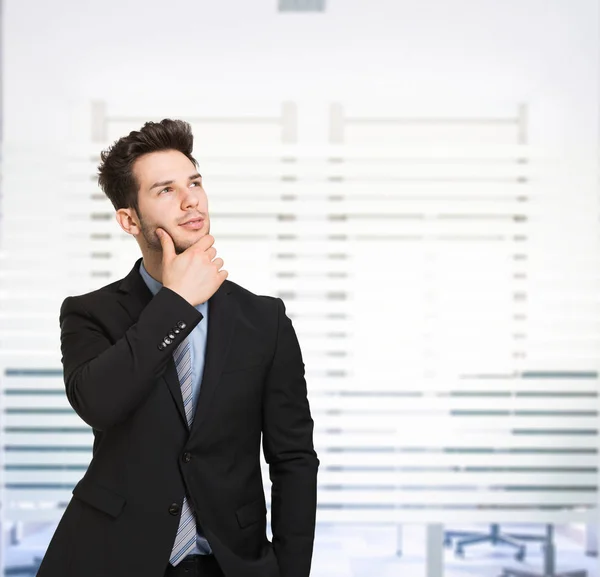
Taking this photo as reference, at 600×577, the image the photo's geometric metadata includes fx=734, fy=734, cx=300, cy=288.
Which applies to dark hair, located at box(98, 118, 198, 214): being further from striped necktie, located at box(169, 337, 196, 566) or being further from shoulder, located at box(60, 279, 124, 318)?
striped necktie, located at box(169, 337, 196, 566)

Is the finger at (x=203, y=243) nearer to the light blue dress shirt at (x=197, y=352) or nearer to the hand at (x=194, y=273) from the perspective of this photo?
the hand at (x=194, y=273)

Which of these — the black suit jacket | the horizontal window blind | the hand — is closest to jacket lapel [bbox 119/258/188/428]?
the black suit jacket

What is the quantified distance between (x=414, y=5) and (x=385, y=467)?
1899mm

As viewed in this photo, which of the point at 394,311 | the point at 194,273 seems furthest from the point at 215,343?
the point at 394,311

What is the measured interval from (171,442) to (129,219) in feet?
1.58

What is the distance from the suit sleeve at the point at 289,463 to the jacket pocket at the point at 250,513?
37mm

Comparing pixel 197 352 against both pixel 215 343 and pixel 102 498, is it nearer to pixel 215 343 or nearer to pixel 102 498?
pixel 215 343

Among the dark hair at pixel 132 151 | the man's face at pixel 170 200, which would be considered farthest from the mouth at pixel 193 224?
the dark hair at pixel 132 151

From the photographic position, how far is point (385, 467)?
298cm

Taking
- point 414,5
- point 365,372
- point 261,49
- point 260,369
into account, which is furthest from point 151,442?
point 414,5

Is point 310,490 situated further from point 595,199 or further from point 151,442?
point 595,199

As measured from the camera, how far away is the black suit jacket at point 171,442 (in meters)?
1.26

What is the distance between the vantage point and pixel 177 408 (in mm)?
1351

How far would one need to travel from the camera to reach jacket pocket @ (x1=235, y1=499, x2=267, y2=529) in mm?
1390
